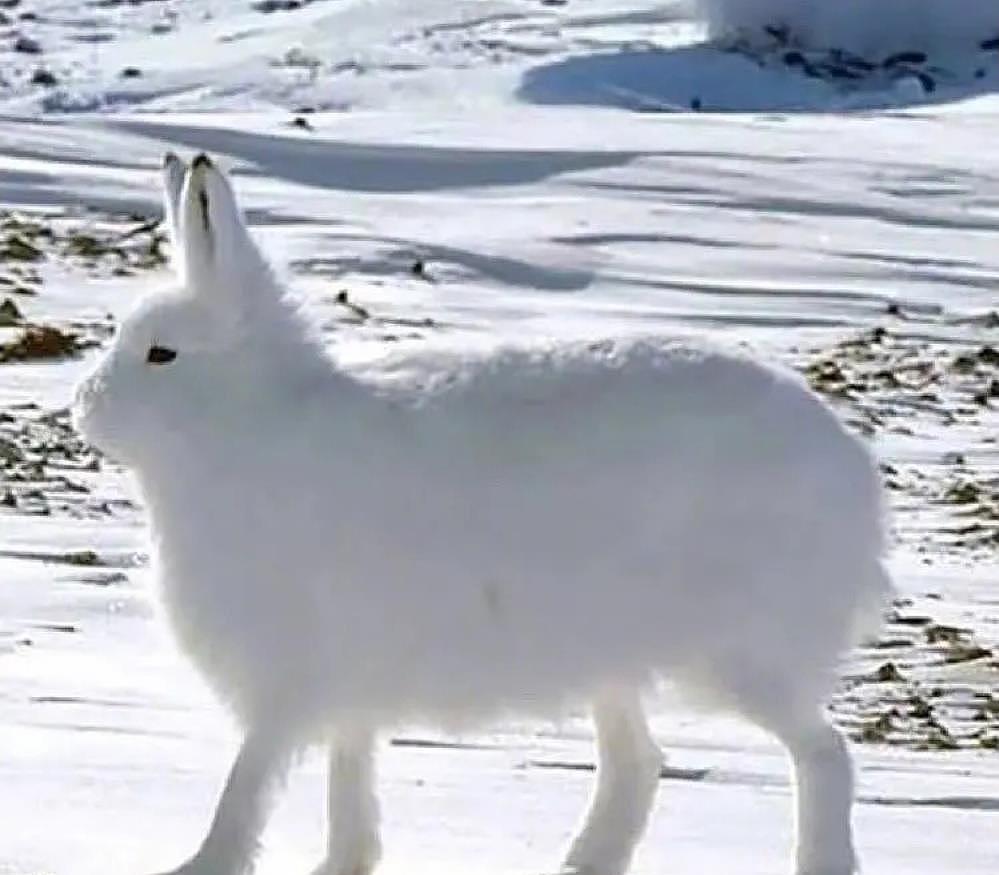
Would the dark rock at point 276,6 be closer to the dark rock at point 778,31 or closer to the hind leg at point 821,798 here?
the dark rock at point 778,31

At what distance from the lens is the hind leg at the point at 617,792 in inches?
133

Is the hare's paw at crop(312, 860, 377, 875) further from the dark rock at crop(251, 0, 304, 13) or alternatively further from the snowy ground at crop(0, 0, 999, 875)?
the dark rock at crop(251, 0, 304, 13)

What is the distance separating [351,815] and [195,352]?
55 cm

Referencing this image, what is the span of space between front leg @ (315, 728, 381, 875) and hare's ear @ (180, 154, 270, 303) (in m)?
0.54

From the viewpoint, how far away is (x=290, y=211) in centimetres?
1028

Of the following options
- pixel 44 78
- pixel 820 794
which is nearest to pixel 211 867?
pixel 820 794

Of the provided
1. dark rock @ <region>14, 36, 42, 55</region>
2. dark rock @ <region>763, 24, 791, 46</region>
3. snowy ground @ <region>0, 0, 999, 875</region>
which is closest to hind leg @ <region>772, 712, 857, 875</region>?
snowy ground @ <region>0, 0, 999, 875</region>

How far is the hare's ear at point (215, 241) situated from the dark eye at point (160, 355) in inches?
2.8

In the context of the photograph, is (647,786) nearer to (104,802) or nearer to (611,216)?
(104,802)

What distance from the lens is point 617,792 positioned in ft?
11.2

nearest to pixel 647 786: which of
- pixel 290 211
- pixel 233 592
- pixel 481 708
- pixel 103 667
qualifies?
pixel 481 708

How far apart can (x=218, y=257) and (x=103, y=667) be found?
4.58 ft

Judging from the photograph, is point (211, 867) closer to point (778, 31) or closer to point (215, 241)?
point (215, 241)

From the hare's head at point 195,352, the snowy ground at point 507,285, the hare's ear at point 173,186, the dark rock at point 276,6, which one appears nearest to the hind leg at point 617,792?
the snowy ground at point 507,285
